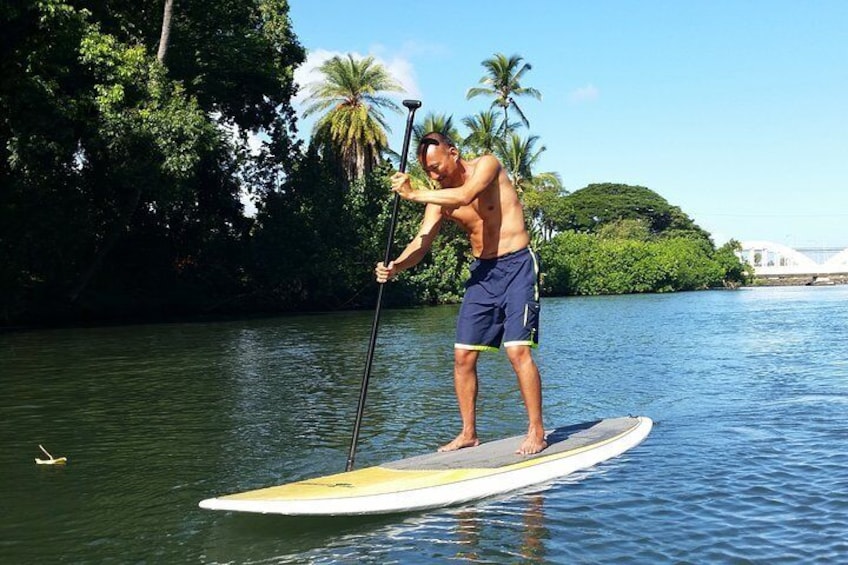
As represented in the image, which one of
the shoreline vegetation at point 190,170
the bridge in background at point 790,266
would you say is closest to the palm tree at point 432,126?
the shoreline vegetation at point 190,170

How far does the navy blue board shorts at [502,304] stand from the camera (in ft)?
21.4

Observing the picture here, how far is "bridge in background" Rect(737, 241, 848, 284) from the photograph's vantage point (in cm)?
11375

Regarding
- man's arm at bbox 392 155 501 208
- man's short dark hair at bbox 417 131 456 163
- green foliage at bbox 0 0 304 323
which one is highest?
green foliage at bbox 0 0 304 323

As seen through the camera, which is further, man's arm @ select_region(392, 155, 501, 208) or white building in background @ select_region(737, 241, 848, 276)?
white building in background @ select_region(737, 241, 848, 276)

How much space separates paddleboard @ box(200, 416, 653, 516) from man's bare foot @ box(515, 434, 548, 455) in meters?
0.06

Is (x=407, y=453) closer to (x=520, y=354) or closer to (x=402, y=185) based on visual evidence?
(x=520, y=354)

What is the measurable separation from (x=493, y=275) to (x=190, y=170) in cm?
2195

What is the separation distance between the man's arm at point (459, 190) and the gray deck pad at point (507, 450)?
2.00 meters

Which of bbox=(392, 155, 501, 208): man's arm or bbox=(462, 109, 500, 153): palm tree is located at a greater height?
bbox=(462, 109, 500, 153): palm tree

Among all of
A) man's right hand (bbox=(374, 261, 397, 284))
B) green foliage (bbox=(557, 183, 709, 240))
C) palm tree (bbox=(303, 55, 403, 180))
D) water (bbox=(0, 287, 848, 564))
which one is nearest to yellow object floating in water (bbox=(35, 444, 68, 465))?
water (bbox=(0, 287, 848, 564))

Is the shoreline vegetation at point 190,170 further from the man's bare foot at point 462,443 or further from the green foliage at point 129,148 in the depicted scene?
the man's bare foot at point 462,443

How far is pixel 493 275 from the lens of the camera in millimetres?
6688

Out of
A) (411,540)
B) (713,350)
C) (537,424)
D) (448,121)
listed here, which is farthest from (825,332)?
(448,121)

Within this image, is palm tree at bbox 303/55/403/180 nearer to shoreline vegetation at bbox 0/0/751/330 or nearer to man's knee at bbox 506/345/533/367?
shoreline vegetation at bbox 0/0/751/330
